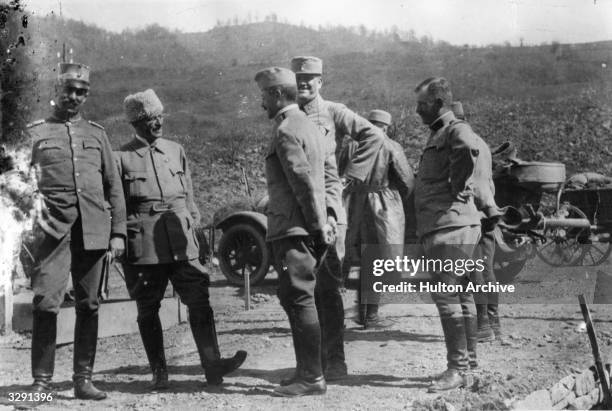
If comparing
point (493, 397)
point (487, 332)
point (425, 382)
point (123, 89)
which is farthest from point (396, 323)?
point (123, 89)

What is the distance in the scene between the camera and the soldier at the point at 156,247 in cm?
458

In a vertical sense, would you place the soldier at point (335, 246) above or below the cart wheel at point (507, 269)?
above

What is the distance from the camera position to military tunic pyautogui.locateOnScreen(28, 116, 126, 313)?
14.1 ft

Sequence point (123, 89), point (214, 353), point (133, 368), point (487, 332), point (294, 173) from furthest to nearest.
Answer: point (123, 89) → point (487, 332) → point (133, 368) → point (214, 353) → point (294, 173)

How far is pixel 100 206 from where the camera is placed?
446 centimetres

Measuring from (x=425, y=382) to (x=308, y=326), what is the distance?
35.8 inches

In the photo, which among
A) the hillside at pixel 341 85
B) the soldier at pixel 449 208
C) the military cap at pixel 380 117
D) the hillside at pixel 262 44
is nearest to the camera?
the soldier at pixel 449 208

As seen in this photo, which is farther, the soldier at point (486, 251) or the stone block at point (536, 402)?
the soldier at point (486, 251)

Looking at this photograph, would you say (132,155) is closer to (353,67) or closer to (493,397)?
(493,397)

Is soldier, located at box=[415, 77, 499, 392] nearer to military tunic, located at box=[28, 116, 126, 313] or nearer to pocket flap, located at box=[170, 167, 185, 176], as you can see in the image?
pocket flap, located at box=[170, 167, 185, 176]

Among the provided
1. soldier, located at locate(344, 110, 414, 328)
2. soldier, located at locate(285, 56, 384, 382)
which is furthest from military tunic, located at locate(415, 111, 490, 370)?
soldier, located at locate(344, 110, 414, 328)

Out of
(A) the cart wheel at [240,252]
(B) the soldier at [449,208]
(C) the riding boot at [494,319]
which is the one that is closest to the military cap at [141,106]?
(B) the soldier at [449,208]

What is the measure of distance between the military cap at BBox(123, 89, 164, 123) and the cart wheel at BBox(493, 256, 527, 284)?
18.2ft

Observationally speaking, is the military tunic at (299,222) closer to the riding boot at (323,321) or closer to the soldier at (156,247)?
the riding boot at (323,321)
